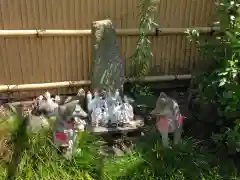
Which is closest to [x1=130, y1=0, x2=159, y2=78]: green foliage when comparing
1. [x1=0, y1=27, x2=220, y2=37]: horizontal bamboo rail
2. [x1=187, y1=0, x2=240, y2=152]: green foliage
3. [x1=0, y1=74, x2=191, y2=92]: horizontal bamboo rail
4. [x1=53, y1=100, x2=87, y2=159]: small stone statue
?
[x1=0, y1=27, x2=220, y2=37]: horizontal bamboo rail

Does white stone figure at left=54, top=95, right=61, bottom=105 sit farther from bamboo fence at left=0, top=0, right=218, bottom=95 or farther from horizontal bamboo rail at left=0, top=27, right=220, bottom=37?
horizontal bamboo rail at left=0, top=27, right=220, bottom=37

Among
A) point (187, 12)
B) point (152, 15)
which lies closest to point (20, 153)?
point (152, 15)

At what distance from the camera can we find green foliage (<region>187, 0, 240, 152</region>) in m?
3.11

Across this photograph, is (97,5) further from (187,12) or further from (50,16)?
(187,12)

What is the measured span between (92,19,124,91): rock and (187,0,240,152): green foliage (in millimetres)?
876

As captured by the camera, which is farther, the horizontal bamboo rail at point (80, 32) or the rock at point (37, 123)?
the horizontal bamboo rail at point (80, 32)

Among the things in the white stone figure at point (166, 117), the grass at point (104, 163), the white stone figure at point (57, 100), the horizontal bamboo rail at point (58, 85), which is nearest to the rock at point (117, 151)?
the grass at point (104, 163)

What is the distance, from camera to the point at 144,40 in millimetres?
3807

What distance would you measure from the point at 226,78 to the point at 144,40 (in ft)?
3.51

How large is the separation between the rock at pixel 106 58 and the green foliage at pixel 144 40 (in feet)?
0.80

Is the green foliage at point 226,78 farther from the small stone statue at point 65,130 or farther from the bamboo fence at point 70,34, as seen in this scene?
the small stone statue at point 65,130

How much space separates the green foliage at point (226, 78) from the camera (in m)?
3.11

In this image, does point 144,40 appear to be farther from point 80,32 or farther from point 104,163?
point 104,163

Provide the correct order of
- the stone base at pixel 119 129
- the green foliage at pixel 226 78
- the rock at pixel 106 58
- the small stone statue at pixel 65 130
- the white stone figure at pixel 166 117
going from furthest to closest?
1. the rock at pixel 106 58
2. the stone base at pixel 119 129
3. the white stone figure at pixel 166 117
4. the green foliage at pixel 226 78
5. the small stone statue at pixel 65 130
